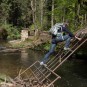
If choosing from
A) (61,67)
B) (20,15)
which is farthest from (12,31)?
(61,67)

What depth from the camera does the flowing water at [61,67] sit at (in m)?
21.5

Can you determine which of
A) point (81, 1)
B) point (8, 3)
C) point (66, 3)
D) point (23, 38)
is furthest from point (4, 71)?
point (8, 3)

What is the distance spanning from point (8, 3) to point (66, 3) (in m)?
31.7

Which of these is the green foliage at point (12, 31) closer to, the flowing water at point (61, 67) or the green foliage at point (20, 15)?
the green foliage at point (20, 15)

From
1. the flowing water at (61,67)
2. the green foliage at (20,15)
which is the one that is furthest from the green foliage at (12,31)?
the flowing water at (61,67)

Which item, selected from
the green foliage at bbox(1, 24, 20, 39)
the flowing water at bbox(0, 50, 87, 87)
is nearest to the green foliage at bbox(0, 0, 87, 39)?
the green foliage at bbox(1, 24, 20, 39)

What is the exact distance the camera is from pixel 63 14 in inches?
1681

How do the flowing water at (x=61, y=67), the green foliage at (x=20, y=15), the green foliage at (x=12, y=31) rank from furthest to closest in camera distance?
the green foliage at (x=12, y=31), the green foliage at (x=20, y=15), the flowing water at (x=61, y=67)

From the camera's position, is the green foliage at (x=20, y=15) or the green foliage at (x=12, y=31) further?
the green foliage at (x=12, y=31)

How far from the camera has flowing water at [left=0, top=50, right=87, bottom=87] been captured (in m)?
21.5

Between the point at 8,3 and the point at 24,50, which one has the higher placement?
the point at 8,3

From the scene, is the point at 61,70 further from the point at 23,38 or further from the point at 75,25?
the point at 23,38

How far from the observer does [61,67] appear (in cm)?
2712

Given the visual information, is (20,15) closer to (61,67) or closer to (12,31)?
(12,31)
